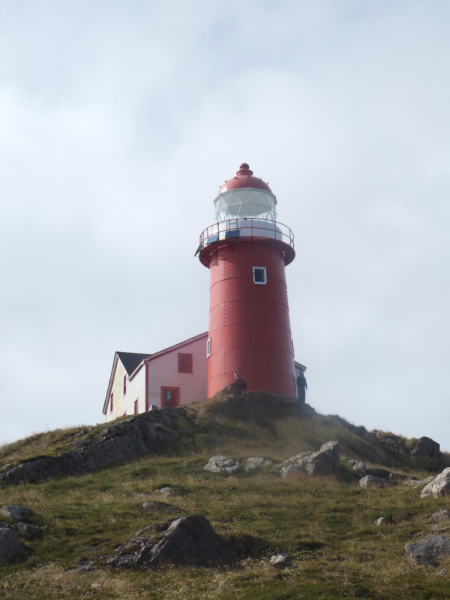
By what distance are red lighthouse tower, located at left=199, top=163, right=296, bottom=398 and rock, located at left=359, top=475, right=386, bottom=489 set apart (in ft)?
36.2

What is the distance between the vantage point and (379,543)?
17438 millimetres

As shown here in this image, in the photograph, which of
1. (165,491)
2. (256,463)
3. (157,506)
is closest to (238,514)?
(157,506)

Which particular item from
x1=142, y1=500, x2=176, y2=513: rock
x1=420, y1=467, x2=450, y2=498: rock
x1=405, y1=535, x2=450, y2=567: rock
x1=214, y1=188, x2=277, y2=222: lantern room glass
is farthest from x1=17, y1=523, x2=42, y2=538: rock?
x1=214, y1=188, x2=277, y2=222: lantern room glass

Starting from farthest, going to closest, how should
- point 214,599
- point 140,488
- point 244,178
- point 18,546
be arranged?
point 244,178, point 140,488, point 18,546, point 214,599

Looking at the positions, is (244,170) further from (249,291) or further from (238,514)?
(238,514)

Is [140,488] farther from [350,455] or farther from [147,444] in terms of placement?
[350,455]

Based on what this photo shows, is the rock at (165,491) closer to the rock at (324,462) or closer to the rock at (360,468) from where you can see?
the rock at (324,462)

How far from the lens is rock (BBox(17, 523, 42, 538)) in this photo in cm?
1764

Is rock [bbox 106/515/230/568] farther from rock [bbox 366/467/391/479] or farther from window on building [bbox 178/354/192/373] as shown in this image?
window on building [bbox 178/354/192/373]

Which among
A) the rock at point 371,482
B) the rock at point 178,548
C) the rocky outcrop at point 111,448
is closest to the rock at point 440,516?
the rock at point 371,482

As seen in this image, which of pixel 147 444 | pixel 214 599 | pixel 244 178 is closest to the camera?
pixel 214 599

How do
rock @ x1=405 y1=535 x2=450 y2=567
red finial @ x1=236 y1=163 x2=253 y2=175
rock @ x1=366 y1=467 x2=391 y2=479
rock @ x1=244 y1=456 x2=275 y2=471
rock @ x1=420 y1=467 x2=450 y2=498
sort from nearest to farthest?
rock @ x1=405 y1=535 x2=450 y2=567, rock @ x1=420 y1=467 x2=450 y2=498, rock @ x1=366 y1=467 x2=391 y2=479, rock @ x1=244 y1=456 x2=275 y2=471, red finial @ x1=236 y1=163 x2=253 y2=175

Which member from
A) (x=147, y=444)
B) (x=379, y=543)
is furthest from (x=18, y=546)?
(x=147, y=444)

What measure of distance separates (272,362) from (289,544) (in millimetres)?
19188
